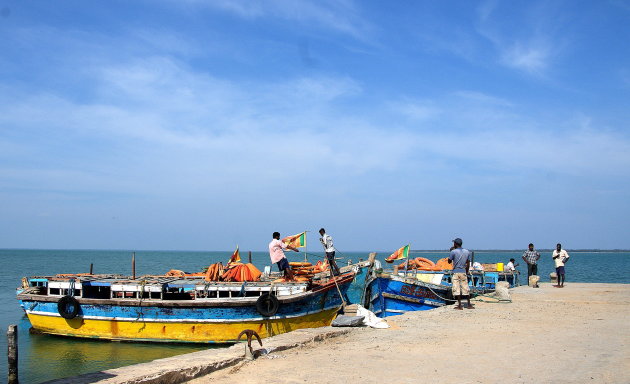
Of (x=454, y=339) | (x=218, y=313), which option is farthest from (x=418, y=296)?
(x=454, y=339)

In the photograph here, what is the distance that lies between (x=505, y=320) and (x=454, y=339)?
10.5 ft

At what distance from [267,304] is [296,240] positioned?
3289mm

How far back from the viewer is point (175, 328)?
1628 centimetres

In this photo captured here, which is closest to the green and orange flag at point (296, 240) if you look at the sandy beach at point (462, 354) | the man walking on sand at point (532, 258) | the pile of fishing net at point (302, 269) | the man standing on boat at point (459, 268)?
the pile of fishing net at point (302, 269)

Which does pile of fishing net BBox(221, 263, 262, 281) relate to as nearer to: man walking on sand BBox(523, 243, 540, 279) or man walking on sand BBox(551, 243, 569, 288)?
man walking on sand BBox(551, 243, 569, 288)

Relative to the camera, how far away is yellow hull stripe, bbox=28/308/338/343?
15711 mm

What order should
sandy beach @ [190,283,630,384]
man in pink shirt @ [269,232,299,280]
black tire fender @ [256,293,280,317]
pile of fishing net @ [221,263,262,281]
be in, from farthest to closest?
pile of fishing net @ [221,263,262,281] < man in pink shirt @ [269,232,299,280] < black tire fender @ [256,293,280,317] < sandy beach @ [190,283,630,384]

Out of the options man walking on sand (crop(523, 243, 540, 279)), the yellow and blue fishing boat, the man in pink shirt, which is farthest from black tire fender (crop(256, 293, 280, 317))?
man walking on sand (crop(523, 243, 540, 279))

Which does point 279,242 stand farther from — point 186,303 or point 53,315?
point 53,315

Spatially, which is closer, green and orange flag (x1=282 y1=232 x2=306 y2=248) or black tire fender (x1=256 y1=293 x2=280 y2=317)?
black tire fender (x1=256 y1=293 x2=280 y2=317)

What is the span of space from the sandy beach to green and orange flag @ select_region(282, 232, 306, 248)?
633 centimetres

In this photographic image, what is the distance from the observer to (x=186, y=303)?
15953 millimetres

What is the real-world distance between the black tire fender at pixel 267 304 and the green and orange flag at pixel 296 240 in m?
2.91

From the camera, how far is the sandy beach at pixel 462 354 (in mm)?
6566
